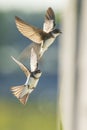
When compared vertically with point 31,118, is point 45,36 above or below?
above

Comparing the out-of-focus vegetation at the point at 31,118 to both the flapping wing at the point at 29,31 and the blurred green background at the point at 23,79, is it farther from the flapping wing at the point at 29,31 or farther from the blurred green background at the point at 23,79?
the flapping wing at the point at 29,31

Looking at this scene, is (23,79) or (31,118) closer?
(23,79)

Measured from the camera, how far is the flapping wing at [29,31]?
26cm

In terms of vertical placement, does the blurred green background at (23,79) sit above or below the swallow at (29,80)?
below

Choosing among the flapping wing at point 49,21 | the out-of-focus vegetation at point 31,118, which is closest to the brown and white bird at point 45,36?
the flapping wing at point 49,21

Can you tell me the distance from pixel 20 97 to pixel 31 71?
2cm

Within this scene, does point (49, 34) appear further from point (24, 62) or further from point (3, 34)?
point (3, 34)

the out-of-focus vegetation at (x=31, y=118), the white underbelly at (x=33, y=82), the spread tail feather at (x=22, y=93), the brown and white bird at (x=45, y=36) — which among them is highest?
the brown and white bird at (x=45, y=36)

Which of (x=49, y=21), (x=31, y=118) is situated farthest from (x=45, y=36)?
(x=31, y=118)

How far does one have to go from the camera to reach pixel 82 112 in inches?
42.5

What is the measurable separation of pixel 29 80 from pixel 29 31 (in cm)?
4

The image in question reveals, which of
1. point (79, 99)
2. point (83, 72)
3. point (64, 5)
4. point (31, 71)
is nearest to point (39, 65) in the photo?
point (31, 71)

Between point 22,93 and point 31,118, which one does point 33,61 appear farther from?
point 31,118

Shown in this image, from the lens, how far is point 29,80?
29 cm
